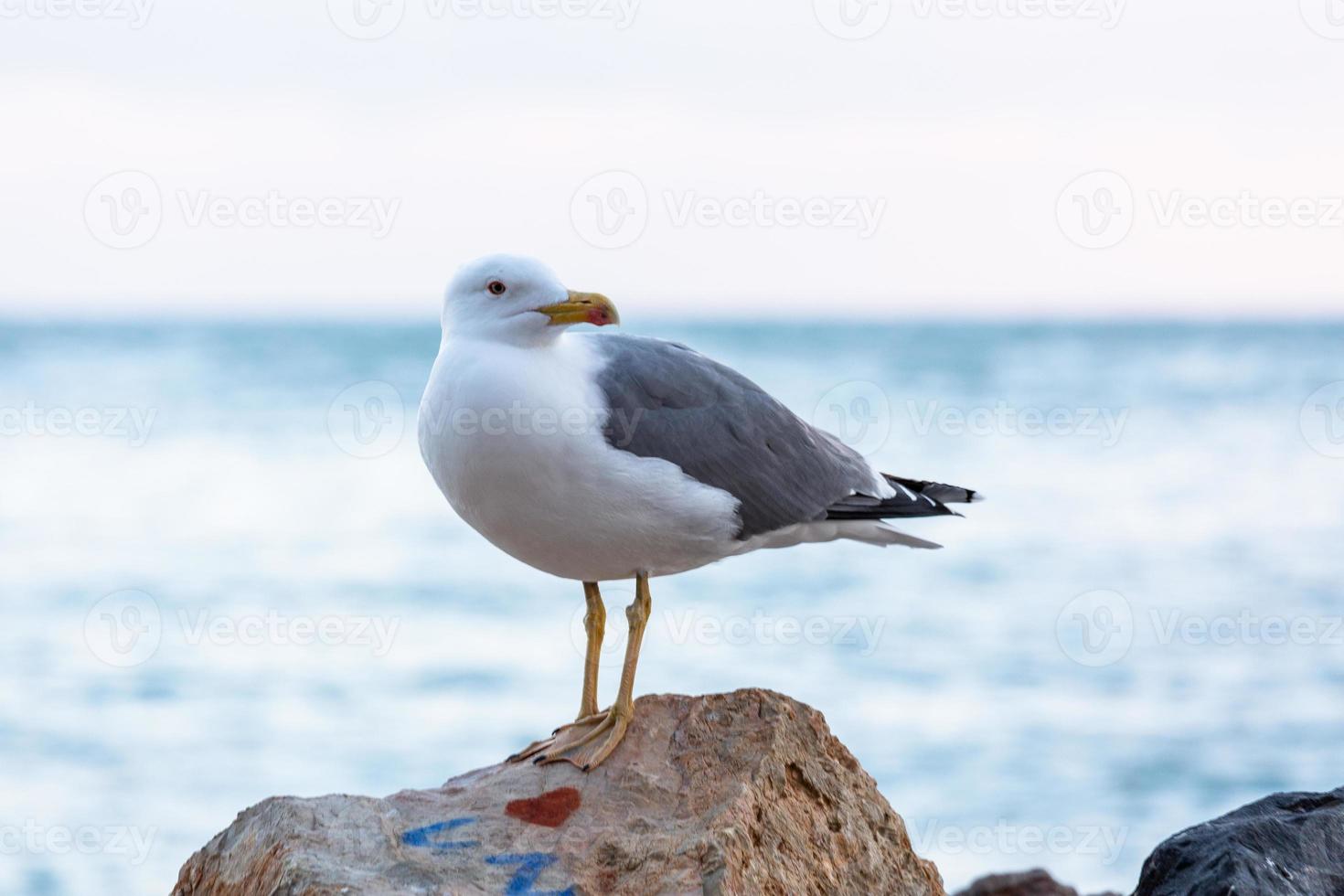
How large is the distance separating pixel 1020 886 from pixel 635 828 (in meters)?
2.74

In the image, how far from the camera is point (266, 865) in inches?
163

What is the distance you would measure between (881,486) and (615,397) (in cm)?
122

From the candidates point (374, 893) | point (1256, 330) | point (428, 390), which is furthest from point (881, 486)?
point (1256, 330)

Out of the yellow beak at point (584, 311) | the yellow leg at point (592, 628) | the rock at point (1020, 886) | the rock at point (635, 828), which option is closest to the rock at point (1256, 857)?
the rock at point (635, 828)

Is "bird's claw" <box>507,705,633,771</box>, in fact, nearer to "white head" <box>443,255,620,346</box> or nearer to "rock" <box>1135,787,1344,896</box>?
"white head" <box>443,255,620,346</box>

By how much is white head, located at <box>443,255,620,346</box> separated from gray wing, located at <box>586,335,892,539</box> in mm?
247

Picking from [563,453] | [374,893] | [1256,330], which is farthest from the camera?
[1256,330]

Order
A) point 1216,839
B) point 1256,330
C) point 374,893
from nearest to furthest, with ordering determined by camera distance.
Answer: point 374,893 → point 1216,839 → point 1256,330

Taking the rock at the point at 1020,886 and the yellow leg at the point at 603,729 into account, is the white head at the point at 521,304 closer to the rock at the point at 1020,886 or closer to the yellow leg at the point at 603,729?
the yellow leg at the point at 603,729

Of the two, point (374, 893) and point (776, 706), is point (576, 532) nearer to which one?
point (776, 706)

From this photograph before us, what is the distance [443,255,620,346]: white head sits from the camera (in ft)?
15.9

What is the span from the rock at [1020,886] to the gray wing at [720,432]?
2094mm

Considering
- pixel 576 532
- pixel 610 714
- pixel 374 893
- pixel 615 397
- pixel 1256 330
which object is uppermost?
pixel 1256 330

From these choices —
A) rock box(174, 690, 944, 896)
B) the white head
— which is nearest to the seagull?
the white head
